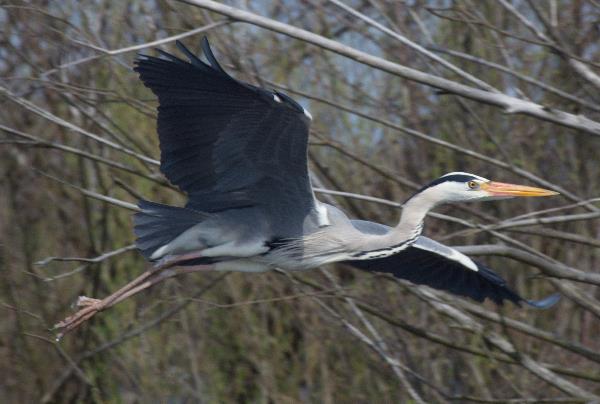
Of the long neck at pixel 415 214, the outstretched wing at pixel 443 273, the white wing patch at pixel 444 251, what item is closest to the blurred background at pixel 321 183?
the outstretched wing at pixel 443 273

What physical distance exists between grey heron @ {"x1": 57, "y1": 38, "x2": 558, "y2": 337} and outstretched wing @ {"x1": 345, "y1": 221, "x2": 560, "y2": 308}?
0.02m

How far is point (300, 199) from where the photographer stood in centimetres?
432

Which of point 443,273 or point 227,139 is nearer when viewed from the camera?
point 227,139

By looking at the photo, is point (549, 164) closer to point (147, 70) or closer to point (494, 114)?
point (494, 114)

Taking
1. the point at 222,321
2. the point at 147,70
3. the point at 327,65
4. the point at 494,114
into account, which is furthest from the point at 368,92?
the point at 147,70


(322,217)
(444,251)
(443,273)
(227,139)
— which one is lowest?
(443,273)

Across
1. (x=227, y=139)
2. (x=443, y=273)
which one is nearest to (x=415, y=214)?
(x=443, y=273)

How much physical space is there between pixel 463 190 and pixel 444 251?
297 millimetres

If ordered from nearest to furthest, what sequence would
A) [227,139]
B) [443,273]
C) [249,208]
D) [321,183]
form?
[227,139] < [249,208] < [443,273] < [321,183]

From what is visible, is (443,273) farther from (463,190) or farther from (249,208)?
(249,208)

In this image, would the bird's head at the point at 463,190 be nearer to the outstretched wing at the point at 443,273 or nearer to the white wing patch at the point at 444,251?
the white wing patch at the point at 444,251

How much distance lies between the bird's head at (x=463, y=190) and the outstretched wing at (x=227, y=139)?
0.49 metres

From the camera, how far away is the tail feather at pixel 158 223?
4.34m

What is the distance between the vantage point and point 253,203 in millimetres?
4418
